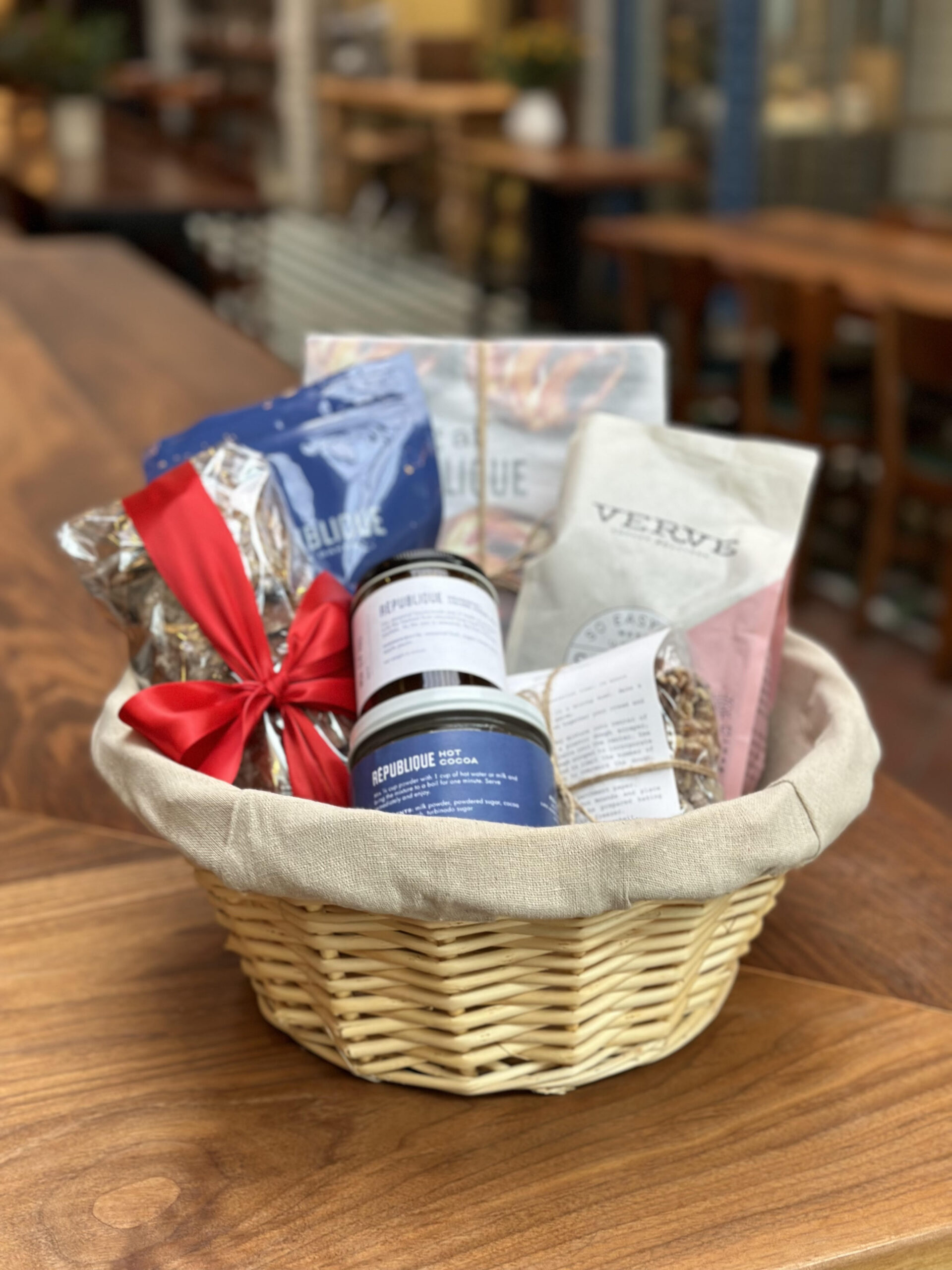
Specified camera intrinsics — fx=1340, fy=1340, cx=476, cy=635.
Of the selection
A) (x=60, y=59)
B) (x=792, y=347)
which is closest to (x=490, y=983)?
(x=792, y=347)

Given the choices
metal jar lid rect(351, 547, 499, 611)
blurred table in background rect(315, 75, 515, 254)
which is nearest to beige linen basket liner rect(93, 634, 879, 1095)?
metal jar lid rect(351, 547, 499, 611)

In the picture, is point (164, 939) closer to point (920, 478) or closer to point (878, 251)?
point (920, 478)

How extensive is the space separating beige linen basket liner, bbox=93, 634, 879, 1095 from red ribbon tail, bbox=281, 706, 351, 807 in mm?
59

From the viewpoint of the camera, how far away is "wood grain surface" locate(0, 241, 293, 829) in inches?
33.8

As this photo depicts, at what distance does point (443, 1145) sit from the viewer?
0.53 meters

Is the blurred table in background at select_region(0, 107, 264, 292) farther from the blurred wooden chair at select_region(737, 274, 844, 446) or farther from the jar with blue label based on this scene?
the jar with blue label

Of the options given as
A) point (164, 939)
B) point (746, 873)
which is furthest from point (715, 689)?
point (164, 939)

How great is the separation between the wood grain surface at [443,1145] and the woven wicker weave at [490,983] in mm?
18

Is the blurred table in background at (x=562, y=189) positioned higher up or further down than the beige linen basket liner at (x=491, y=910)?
further down

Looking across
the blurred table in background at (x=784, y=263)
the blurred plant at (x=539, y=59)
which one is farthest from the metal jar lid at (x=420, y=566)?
the blurred plant at (x=539, y=59)

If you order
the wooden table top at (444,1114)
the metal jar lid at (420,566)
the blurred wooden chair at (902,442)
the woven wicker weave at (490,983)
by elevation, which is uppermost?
the metal jar lid at (420,566)

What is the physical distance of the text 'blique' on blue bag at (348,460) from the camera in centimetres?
69

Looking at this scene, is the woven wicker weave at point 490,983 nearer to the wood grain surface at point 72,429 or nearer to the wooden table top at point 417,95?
the wood grain surface at point 72,429

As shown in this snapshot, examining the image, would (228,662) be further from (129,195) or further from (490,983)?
(129,195)
